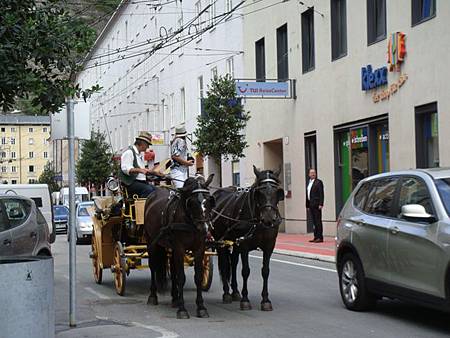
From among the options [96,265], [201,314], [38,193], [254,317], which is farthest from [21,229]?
[38,193]

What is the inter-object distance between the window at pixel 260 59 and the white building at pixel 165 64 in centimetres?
165

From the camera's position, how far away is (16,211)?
1273 cm

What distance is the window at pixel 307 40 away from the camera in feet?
83.0

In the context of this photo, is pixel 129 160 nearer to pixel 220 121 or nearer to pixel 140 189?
pixel 140 189

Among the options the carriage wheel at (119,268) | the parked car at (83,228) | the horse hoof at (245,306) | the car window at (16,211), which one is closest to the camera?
the horse hoof at (245,306)

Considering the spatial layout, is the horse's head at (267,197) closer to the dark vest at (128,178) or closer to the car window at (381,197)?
the car window at (381,197)

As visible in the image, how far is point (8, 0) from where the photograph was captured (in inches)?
342

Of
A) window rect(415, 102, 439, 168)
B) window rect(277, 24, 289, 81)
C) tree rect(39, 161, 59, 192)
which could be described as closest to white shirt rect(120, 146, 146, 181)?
window rect(415, 102, 439, 168)

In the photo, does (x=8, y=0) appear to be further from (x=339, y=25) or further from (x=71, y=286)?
(x=339, y=25)

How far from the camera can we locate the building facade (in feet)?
60.6

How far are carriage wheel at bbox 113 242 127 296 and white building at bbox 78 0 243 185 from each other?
8.98 metres

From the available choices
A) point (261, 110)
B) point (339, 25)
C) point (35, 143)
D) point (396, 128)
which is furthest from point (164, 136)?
point (35, 143)

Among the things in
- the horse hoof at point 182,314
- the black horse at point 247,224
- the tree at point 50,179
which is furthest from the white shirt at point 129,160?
the tree at point 50,179

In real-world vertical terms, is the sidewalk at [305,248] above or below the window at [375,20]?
below
